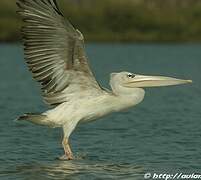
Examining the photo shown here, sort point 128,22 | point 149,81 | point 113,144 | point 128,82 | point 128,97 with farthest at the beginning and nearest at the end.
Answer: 1. point 128,22
2. point 113,144
3. point 149,81
4. point 128,82
5. point 128,97

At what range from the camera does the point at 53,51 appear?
1130 centimetres

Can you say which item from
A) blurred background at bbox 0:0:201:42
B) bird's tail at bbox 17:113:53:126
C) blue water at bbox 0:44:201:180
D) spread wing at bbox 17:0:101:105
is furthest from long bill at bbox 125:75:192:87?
blurred background at bbox 0:0:201:42

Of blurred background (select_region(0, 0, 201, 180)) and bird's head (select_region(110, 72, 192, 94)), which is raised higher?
bird's head (select_region(110, 72, 192, 94))

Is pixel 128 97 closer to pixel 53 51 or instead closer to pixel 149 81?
pixel 149 81

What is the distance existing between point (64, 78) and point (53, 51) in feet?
1.50

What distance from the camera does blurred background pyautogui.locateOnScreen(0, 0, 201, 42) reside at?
70500 mm

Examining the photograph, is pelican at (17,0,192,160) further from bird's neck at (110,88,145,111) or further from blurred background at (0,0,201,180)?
blurred background at (0,0,201,180)

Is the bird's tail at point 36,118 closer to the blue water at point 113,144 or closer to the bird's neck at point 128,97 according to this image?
the blue water at point 113,144

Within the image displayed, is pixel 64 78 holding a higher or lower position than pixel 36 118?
higher

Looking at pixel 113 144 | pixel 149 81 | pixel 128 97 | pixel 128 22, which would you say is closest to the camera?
pixel 128 97

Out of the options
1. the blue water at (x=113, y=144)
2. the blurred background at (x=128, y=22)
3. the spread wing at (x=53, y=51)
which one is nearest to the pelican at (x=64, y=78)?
the spread wing at (x=53, y=51)

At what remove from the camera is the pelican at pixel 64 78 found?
11.2m

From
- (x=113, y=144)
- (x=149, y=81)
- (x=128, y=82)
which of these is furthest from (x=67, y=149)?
(x=113, y=144)

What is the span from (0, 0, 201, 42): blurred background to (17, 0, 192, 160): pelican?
55.8 m
